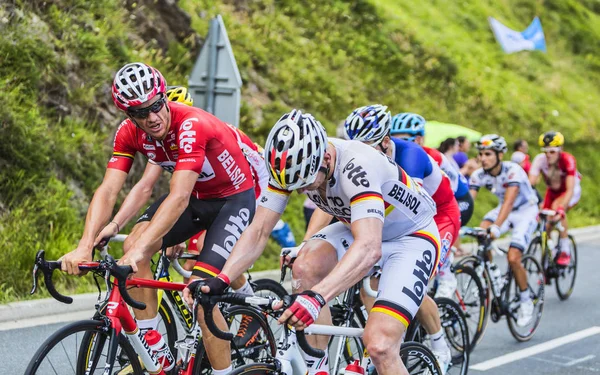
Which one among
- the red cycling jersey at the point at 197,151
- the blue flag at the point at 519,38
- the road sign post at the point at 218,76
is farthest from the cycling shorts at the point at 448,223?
the blue flag at the point at 519,38

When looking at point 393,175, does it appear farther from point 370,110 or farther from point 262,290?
point 262,290

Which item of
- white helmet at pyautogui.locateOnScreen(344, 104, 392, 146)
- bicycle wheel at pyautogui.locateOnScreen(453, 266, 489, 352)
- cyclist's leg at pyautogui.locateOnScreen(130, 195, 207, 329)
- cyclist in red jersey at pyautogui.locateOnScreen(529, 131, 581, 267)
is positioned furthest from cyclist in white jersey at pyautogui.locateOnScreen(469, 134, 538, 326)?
cyclist's leg at pyautogui.locateOnScreen(130, 195, 207, 329)

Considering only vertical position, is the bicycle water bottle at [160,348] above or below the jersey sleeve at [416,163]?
below

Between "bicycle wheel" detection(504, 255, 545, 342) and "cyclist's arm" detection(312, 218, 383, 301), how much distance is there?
4.62m

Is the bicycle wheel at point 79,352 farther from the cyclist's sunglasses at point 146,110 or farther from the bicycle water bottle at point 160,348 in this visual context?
the cyclist's sunglasses at point 146,110

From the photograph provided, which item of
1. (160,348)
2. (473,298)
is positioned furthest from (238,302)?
(473,298)

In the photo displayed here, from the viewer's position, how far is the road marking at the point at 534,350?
745cm

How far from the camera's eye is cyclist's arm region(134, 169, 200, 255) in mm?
4676

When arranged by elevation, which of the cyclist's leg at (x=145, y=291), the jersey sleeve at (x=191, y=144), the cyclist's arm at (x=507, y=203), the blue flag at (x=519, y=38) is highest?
the jersey sleeve at (x=191, y=144)

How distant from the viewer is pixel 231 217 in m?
5.45

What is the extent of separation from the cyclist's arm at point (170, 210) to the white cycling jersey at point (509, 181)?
4.77 m

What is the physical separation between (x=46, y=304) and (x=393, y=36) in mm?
14713

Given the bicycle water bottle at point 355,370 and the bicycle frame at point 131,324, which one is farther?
the bicycle water bottle at point 355,370

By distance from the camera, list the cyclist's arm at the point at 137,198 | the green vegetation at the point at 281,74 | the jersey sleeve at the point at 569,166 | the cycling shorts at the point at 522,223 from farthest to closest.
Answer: the jersey sleeve at the point at 569,166, the green vegetation at the point at 281,74, the cycling shorts at the point at 522,223, the cyclist's arm at the point at 137,198
